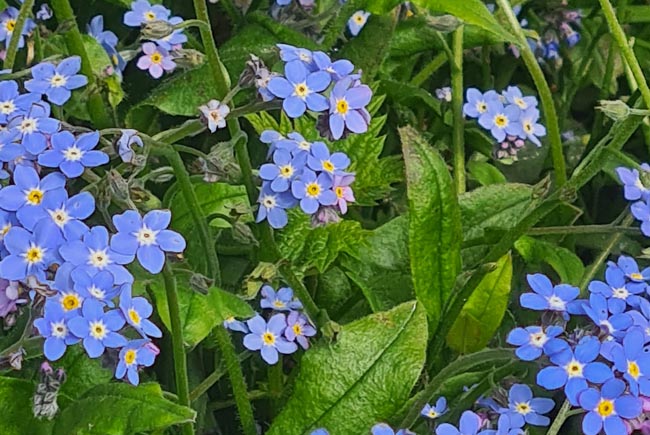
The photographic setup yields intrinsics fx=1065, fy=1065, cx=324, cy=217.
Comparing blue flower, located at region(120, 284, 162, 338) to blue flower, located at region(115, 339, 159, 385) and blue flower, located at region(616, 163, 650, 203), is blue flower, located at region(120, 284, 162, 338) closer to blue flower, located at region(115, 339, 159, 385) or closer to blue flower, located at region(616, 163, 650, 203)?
blue flower, located at region(115, 339, 159, 385)

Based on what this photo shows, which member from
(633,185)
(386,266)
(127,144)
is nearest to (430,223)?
(386,266)

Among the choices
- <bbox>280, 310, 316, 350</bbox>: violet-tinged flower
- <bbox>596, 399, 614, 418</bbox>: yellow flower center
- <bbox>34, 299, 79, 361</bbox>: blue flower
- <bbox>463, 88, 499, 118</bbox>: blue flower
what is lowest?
<bbox>280, 310, 316, 350</bbox>: violet-tinged flower

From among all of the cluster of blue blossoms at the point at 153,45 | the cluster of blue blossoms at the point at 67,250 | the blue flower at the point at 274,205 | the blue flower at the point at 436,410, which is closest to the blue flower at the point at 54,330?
the cluster of blue blossoms at the point at 67,250

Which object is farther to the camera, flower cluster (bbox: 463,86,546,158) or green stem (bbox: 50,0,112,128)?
flower cluster (bbox: 463,86,546,158)

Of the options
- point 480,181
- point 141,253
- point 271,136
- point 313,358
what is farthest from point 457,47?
point 141,253

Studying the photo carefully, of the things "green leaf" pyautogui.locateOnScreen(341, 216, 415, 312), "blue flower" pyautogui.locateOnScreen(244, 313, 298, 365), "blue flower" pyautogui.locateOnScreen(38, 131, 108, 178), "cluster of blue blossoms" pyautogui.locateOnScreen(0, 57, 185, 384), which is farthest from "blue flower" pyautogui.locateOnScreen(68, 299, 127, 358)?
"green leaf" pyautogui.locateOnScreen(341, 216, 415, 312)

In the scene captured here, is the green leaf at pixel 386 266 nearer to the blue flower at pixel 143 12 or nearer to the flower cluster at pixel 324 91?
the flower cluster at pixel 324 91

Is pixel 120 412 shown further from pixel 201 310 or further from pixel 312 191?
pixel 312 191
